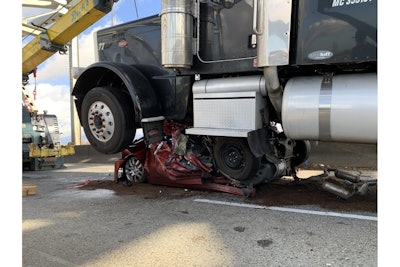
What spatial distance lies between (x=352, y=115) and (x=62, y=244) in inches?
115

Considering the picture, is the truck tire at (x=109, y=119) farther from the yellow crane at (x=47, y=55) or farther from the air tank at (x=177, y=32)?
the yellow crane at (x=47, y=55)

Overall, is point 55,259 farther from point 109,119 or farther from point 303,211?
point 303,211

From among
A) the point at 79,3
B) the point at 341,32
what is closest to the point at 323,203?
the point at 341,32

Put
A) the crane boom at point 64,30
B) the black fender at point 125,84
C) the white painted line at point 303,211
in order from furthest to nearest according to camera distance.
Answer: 1. the crane boom at point 64,30
2. the black fender at point 125,84
3. the white painted line at point 303,211

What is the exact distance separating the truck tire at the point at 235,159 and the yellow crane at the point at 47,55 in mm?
4098

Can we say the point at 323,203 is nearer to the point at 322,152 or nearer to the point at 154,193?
the point at 154,193

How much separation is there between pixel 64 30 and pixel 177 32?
15.3 feet

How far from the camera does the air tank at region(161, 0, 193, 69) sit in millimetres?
4133

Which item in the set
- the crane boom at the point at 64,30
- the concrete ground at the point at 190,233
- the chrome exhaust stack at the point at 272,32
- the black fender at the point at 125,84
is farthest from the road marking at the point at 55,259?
the crane boom at the point at 64,30

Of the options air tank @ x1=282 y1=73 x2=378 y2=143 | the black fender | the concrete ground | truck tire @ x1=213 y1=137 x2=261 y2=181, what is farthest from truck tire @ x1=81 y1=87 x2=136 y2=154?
air tank @ x1=282 y1=73 x2=378 y2=143

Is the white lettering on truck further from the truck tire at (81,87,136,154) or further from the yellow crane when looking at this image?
the yellow crane

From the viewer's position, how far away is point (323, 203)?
4191 millimetres

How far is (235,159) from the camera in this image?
14.8 ft

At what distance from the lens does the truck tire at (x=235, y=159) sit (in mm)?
4383
